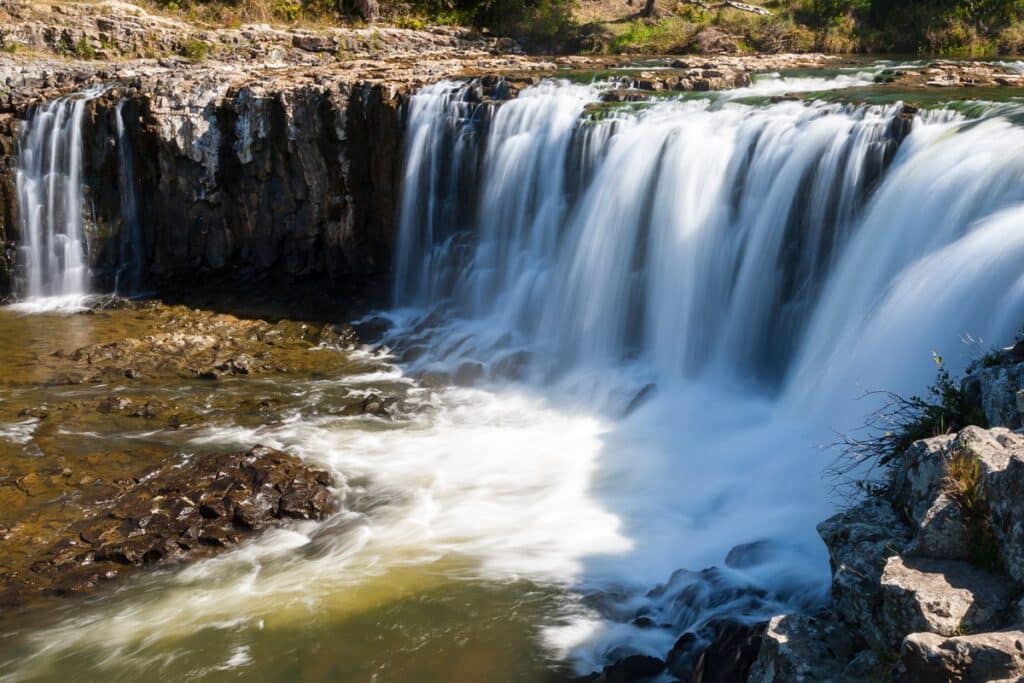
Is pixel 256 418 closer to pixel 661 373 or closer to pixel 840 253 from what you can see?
pixel 661 373

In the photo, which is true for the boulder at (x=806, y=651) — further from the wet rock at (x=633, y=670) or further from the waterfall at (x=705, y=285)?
the waterfall at (x=705, y=285)

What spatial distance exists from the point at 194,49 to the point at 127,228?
6.36m

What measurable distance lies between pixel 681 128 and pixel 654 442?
4475 mm

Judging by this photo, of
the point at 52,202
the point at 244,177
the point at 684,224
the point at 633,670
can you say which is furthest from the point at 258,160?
the point at 633,670

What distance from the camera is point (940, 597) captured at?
4.42 metres

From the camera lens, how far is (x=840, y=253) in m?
10.7

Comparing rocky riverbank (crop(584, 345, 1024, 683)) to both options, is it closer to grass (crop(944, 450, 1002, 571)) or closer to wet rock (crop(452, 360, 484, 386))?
grass (crop(944, 450, 1002, 571))

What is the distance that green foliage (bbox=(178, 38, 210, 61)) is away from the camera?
2197cm

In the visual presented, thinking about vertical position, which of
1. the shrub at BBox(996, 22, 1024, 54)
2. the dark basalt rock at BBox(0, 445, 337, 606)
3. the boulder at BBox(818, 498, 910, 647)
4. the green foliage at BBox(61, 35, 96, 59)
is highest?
the shrub at BBox(996, 22, 1024, 54)

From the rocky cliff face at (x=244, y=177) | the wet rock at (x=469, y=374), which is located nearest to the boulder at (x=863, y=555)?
the wet rock at (x=469, y=374)

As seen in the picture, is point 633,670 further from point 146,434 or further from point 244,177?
point 244,177

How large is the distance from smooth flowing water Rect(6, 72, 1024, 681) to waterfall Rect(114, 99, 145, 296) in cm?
488

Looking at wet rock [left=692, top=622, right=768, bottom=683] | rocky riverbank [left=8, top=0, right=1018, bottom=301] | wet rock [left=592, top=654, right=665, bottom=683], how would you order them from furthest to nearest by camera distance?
rocky riverbank [left=8, top=0, right=1018, bottom=301], wet rock [left=592, top=654, right=665, bottom=683], wet rock [left=692, top=622, right=768, bottom=683]

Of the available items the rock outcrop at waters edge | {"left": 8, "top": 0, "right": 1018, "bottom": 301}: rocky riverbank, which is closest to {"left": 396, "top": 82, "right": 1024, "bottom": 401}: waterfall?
{"left": 8, "top": 0, "right": 1018, "bottom": 301}: rocky riverbank
